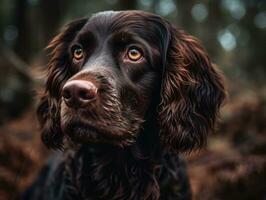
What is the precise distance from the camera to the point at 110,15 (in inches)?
150

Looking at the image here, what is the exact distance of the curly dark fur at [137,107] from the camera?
11.6 ft

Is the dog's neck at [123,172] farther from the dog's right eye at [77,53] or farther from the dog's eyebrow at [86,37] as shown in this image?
the dog's eyebrow at [86,37]

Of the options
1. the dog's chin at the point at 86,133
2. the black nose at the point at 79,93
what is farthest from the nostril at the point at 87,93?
the dog's chin at the point at 86,133

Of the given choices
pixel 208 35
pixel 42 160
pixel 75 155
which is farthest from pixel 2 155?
pixel 208 35

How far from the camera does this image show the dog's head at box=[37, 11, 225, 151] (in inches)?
129

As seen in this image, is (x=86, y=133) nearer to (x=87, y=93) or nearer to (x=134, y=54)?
(x=87, y=93)

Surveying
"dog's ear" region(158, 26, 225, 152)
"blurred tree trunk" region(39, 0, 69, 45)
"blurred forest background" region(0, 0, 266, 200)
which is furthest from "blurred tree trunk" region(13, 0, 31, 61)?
"dog's ear" region(158, 26, 225, 152)

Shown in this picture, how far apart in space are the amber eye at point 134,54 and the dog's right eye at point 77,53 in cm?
39

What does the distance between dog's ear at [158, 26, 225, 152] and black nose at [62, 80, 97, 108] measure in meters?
0.73

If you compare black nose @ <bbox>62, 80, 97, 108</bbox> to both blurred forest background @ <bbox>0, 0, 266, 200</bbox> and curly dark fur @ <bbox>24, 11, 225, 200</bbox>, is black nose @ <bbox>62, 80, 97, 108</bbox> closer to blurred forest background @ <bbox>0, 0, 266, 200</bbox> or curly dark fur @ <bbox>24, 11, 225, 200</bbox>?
curly dark fur @ <bbox>24, 11, 225, 200</bbox>

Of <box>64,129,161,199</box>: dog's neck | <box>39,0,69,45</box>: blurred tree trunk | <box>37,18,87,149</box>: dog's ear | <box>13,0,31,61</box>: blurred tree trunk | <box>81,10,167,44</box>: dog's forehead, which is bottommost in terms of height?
<box>13,0,31,61</box>: blurred tree trunk

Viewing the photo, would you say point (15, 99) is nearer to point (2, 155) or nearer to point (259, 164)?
point (2, 155)

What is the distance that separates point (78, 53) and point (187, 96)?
86 centimetres

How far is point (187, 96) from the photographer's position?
12.6 ft
